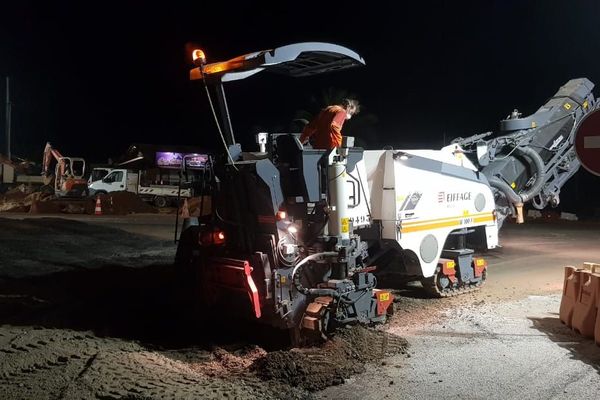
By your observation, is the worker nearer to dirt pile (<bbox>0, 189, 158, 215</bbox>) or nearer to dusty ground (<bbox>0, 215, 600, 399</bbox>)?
dusty ground (<bbox>0, 215, 600, 399</bbox>)

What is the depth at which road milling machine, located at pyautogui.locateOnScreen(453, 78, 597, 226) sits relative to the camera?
420 inches

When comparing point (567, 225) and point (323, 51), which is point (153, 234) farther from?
point (567, 225)

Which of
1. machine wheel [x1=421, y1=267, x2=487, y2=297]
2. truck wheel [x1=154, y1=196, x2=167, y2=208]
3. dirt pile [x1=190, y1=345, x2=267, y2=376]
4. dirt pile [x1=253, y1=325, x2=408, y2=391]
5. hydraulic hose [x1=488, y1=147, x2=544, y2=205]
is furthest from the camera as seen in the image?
truck wheel [x1=154, y1=196, x2=167, y2=208]

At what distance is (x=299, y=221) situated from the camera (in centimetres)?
698

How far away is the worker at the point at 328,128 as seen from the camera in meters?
7.11

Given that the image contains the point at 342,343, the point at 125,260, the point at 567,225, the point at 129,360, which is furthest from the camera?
the point at 567,225

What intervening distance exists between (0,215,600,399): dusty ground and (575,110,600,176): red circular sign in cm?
206

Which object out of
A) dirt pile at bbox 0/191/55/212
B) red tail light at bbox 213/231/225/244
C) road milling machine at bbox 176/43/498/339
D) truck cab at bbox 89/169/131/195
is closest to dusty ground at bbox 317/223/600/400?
road milling machine at bbox 176/43/498/339

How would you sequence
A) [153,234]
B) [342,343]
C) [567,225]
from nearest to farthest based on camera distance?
[342,343], [153,234], [567,225]

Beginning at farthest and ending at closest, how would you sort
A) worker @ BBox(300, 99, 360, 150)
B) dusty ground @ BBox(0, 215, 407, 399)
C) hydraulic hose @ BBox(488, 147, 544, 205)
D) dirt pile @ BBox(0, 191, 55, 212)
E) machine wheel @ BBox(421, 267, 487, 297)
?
dirt pile @ BBox(0, 191, 55, 212), hydraulic hose @ BBox(488, 147, 544, 205), machine wheel @ BBox(421, 267, 487, 297), worker @ BBox(300, 99, 360, 150), dusty ground @ BBox(0, 215, 407, 399)

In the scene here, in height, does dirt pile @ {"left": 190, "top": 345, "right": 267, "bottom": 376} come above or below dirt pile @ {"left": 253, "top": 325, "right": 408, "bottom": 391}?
below

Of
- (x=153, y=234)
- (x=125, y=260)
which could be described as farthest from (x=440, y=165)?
(x=153, y=234)

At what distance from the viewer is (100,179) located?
3459 cm

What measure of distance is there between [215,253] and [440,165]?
3572mm
